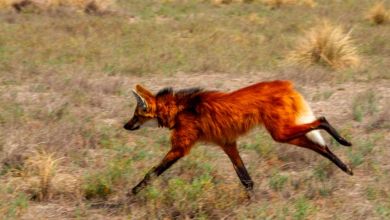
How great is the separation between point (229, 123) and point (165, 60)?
19.7 feet

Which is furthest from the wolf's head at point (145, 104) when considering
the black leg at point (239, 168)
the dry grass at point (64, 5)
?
the dry grass at point (64, 5)

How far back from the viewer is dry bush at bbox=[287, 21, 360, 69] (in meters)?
11.1

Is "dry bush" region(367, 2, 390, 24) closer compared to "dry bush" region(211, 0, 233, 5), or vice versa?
"dry bush" region(367, 2, 390, 24)

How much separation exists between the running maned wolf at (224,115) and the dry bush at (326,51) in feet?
20.0

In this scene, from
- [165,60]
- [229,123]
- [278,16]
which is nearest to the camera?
[229,123]

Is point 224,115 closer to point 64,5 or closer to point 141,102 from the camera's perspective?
point 141,102

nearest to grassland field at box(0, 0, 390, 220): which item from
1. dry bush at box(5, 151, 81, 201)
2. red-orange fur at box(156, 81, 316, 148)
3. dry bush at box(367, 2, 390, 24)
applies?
dry bush at box(5, 151, 81, 201)

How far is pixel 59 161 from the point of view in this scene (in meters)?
5.73

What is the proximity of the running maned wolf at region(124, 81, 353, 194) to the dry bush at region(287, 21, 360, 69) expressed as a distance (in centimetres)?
611

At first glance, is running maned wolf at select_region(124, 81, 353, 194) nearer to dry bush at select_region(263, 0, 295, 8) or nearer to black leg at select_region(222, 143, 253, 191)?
black leg at select_region(222, 143, 253, 191)

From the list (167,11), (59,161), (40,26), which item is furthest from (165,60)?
(167,11)

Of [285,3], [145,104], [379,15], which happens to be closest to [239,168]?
[145,104]

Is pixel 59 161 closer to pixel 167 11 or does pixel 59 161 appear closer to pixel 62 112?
pixel 62 112

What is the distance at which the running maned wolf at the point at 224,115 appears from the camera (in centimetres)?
491
